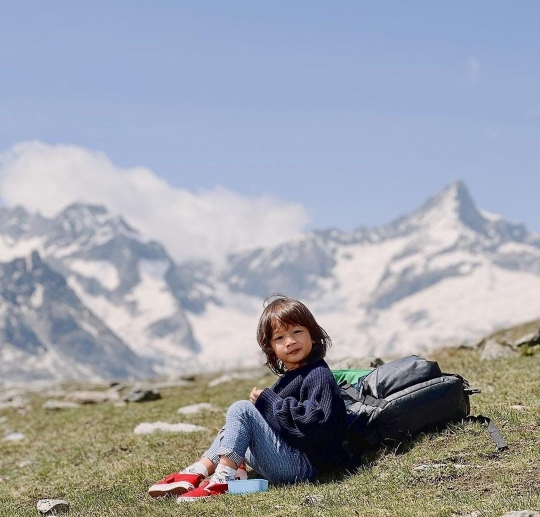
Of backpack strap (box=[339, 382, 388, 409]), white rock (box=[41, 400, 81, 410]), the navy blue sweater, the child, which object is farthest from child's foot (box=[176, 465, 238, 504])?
white rock (box=[41, 400, 81, 410])

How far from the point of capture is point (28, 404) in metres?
33.9

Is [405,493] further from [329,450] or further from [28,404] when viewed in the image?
[28,404]

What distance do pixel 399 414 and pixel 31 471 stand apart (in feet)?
27.6

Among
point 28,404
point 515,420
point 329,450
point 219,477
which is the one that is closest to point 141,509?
point 219,477

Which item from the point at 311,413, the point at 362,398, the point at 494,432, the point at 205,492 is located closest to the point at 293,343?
the point at 311,413

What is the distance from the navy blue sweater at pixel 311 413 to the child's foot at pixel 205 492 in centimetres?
114

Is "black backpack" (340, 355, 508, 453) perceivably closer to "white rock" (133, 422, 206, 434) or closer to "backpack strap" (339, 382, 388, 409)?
"backpack strap" (339, 382, 388, 409)

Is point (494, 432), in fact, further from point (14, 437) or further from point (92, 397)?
point (92, 397)

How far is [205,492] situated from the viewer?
10.8m

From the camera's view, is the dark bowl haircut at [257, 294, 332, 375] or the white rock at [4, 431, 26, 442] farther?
the white rock at [4, 431, 26, 442]

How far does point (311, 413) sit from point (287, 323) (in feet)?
4.51

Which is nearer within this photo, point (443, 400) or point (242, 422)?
point (242, 422)

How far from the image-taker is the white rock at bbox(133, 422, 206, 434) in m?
18.3

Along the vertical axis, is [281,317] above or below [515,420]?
above
